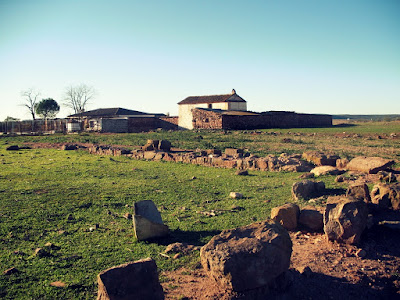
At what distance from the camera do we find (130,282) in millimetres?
4215

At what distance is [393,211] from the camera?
7.15 m

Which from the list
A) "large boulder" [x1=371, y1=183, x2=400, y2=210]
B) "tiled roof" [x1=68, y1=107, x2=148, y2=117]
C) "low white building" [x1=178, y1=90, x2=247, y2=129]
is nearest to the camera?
"large boulder" [x1=371, y1=183, x2=400, y2=210]

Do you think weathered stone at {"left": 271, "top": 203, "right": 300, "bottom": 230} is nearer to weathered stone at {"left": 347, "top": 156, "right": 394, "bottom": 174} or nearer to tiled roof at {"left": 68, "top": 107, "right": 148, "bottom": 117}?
weathered stone at {"left": 347, "top": 156, "right": 394, "bottom": 174}

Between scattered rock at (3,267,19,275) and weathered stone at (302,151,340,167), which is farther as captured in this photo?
weathered stone at (302,151,340,167)

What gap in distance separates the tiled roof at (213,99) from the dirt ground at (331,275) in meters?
43.3

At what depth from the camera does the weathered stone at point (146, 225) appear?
21.7 feet

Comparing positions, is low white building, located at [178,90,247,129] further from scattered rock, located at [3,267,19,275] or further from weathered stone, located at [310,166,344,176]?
scattered rock, located at [3,267,19,275]

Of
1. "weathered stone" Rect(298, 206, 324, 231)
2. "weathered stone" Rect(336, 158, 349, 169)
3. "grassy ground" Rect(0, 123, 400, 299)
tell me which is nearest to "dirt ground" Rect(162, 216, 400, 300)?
Answer: "weathered stone" Rect(298, 206, 324, 231)

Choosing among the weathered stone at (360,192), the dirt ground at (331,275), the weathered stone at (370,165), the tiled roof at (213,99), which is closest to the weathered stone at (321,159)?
the weathered stone at (370,165)

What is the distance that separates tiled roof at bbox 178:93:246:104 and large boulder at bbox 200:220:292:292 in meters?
44.6

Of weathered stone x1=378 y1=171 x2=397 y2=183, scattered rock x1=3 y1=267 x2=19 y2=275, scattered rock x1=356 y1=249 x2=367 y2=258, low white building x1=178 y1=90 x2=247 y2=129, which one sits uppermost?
low white building x1=178 y1=90 x2=247 y2=129

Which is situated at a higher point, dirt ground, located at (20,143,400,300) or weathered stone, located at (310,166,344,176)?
weathered stone, located at (310,166,344,176)

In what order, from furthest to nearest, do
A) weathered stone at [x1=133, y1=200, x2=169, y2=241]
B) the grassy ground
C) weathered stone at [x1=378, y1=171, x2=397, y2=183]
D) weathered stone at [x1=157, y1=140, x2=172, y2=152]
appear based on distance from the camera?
1. weathered stone at [x1=157, y1=140, x2=172, y2=152]
2. weathered stone at [x1=378, y1=171, x2=397, y2=183]
3. weathered stone at [x1=133, y1=200, x2=169, y2=241]
4. the grassy ground

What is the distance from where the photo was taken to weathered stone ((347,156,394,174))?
11234mm
